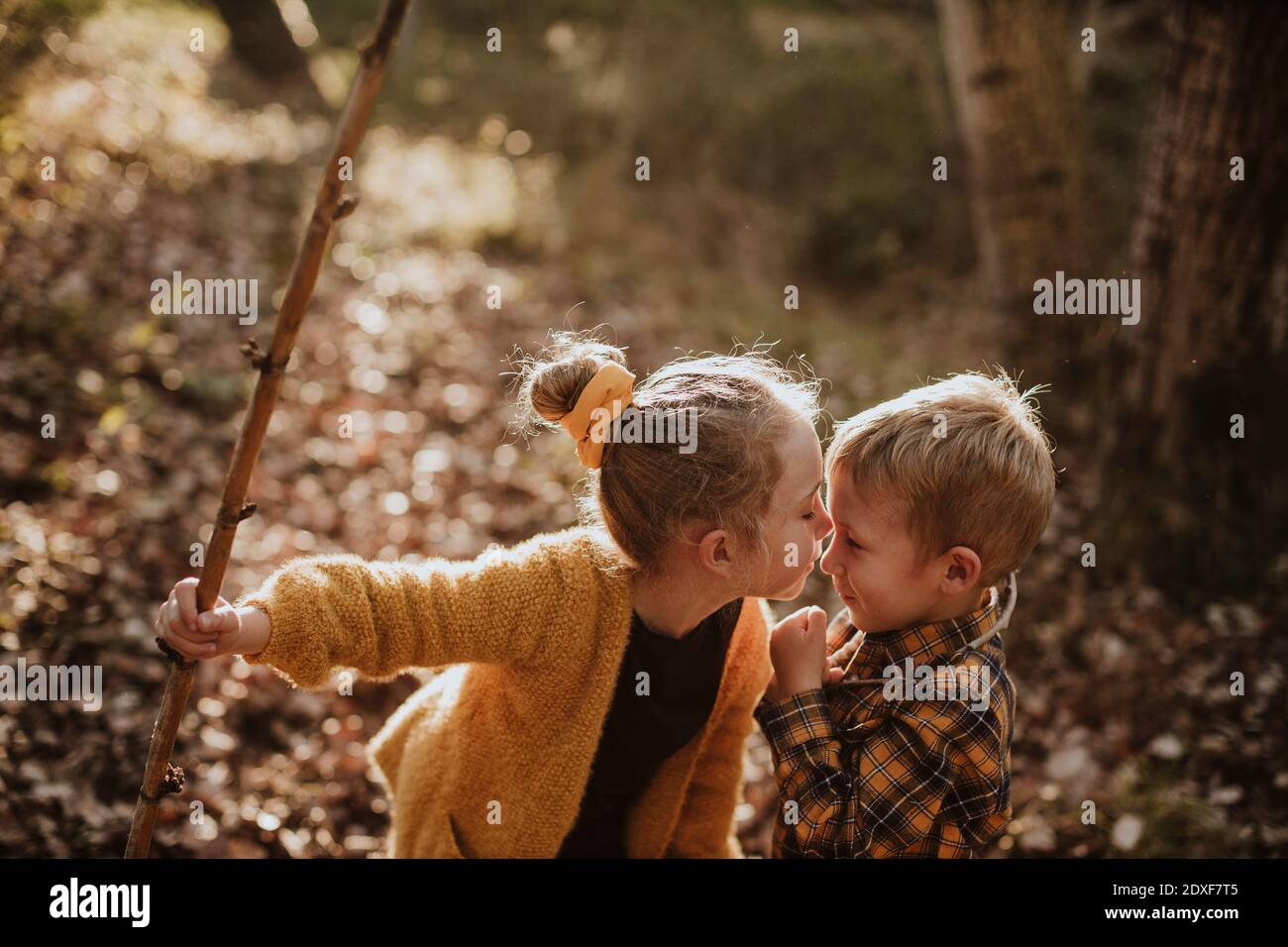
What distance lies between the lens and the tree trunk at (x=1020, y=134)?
20.3 ft

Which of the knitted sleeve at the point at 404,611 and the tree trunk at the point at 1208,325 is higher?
the tree trunk at the point at 1208,325

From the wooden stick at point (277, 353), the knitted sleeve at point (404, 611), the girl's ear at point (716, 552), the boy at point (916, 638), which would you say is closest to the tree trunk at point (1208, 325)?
the boy at point (916, 638)

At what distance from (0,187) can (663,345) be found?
4.38 m

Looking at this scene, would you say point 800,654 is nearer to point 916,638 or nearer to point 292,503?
point 916,638

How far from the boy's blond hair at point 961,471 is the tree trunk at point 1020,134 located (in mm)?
4835

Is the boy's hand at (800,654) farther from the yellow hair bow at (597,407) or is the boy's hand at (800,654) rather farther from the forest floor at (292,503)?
the forest floor at (292,503)

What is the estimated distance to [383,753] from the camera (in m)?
2.59

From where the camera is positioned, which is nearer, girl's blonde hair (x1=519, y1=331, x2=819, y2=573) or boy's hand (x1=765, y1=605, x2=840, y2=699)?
girl's blonde hair (x1=519, y1=331, x2=819, y2=573)

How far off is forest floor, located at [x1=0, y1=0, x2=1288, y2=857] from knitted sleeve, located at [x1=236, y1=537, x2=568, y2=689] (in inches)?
64.9

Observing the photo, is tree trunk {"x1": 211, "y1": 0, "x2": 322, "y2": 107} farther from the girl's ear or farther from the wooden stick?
the girl's ear

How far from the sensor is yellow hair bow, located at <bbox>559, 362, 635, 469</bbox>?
78.7 inches

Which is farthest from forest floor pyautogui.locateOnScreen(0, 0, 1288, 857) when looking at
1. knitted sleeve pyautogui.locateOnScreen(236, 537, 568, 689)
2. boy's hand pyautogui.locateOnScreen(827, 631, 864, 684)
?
knitted sleeve pyautogui.locateOnScreen(236, 537, 568, 689)

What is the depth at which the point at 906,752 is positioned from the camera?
2.09 m
